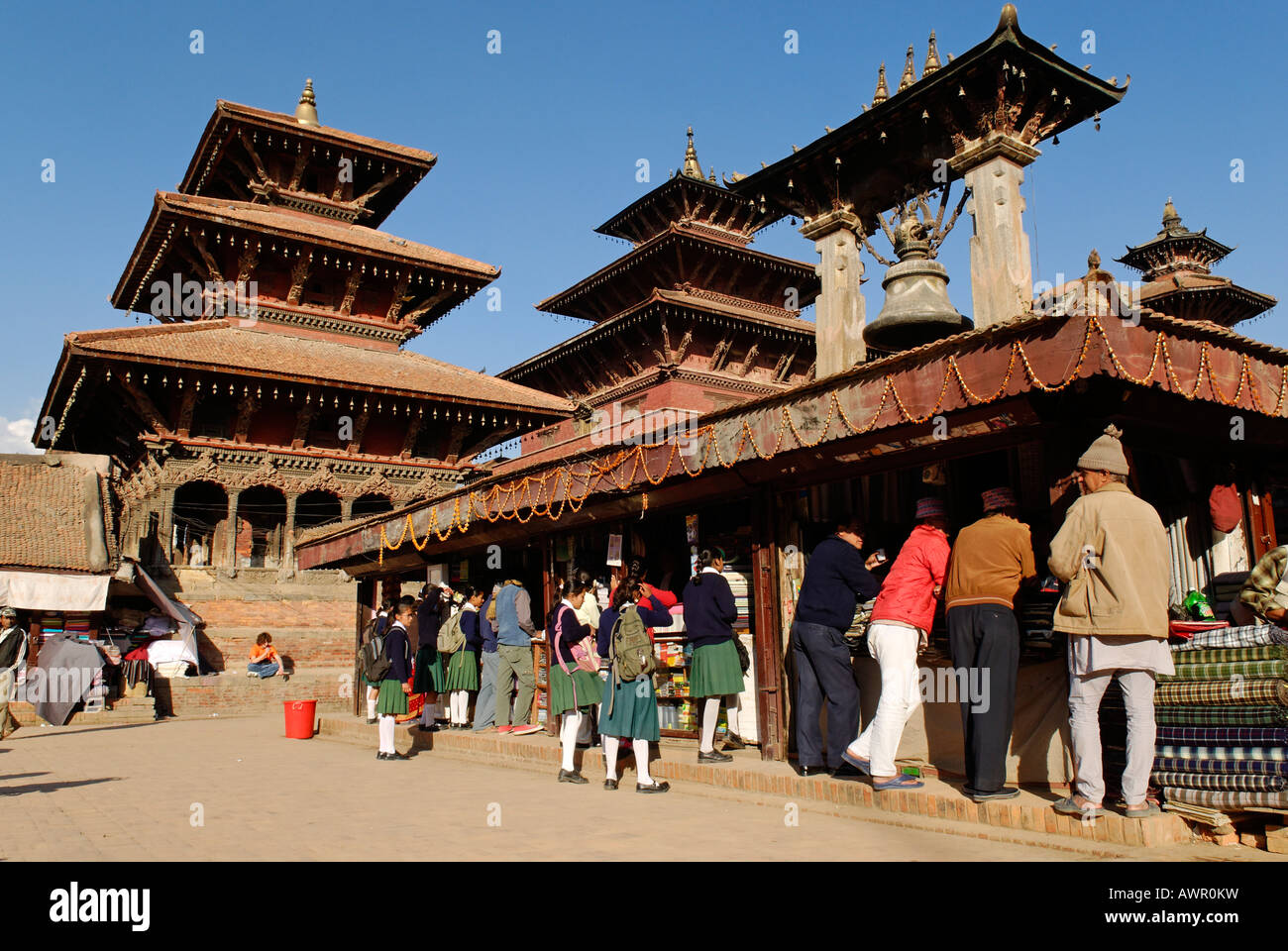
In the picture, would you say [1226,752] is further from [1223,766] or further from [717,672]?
[717,672]

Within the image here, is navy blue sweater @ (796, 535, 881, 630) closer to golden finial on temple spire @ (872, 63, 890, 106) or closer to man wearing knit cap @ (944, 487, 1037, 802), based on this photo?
man wearing knit cap @ (944, 487, 1037, 802)

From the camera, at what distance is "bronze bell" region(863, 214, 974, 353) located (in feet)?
28.6

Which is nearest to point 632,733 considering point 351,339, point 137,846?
point 137,846

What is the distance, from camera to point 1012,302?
461 inches

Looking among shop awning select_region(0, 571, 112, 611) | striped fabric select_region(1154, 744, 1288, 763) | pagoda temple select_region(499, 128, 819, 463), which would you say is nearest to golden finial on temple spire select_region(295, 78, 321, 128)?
pagoda temple select_region(499, 128, 819, 463)

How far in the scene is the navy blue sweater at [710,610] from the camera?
8.65m

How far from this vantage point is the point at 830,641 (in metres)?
7.42

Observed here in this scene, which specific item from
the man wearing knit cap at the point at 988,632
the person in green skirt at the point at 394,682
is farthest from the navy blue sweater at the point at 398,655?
the man wearing knit cap at the point at 988,632

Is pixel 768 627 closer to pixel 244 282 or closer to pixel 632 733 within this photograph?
pixel 632 733

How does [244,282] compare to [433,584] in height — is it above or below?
above

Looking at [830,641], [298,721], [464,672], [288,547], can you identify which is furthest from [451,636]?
[288,547]

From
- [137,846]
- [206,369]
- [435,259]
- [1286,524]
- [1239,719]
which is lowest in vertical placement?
[137,846]

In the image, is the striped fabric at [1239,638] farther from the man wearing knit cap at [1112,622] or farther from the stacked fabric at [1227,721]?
the man wearing knit cap at [1112,622]

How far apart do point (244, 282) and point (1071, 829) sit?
90.2ft
